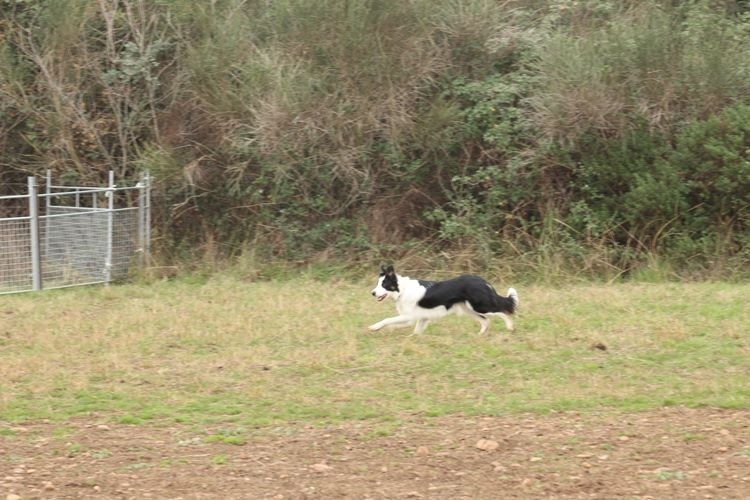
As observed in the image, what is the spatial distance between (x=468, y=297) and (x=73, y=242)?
24.2 ft

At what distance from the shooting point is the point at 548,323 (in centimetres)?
1143

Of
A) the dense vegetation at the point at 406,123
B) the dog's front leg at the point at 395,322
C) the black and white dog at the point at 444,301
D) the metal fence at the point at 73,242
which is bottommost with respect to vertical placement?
the metal fence at the point at 73,242

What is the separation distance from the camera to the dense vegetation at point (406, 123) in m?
15.9

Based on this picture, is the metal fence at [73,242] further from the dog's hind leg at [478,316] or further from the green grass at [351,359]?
the dog's hind leg at [478,316]

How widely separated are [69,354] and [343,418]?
3629 millimetres

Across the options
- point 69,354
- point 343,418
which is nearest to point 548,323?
point 343,418

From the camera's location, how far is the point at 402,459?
23.8 ft

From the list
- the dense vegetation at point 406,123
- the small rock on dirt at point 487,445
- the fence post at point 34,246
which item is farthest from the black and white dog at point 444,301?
the fence post at point 34,246

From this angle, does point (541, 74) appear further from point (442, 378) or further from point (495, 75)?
point (442, 378)

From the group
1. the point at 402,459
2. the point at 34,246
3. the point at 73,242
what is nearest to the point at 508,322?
the point at 402,459

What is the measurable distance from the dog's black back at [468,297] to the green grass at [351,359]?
0.31 meters

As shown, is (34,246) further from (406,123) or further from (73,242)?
(406,123)

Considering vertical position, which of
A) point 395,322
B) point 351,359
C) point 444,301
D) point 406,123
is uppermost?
point 406,123

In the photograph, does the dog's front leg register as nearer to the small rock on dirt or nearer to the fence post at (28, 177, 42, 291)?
the small rock on dirt
